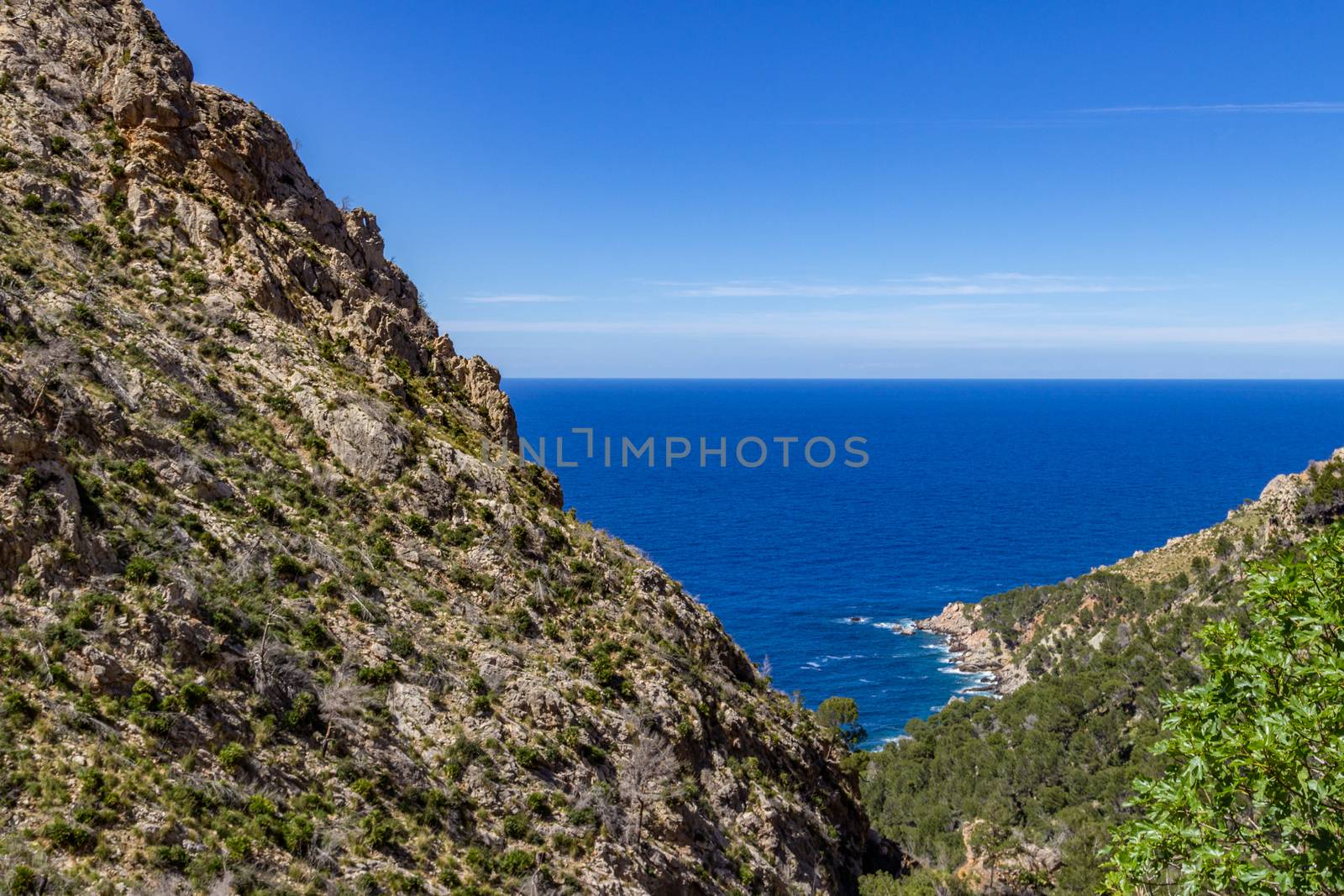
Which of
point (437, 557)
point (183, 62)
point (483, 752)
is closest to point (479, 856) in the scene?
point (483, 752)

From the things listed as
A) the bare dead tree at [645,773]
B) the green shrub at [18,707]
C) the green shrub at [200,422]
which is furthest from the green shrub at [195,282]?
the bare dead tree at [645,773]

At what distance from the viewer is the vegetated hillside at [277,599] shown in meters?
17.5

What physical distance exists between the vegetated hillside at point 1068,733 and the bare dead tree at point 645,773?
44.5 feet

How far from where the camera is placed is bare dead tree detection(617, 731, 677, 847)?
79.1ft

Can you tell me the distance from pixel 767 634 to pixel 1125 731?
41.6 meters

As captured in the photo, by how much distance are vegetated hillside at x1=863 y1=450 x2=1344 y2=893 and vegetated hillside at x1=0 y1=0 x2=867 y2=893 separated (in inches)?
546

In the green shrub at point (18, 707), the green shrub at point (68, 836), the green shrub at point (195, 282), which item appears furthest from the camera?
the green shrub at point (195, 282)

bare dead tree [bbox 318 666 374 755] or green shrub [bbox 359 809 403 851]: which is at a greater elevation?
bare dead tree [bbox 318 666 374 755]

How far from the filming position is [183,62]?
37.4 m

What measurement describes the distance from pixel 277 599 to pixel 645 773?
11.8 meters

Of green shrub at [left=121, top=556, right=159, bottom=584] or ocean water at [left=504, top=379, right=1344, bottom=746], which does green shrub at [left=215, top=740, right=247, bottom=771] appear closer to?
green shrub at [left=121, top=556, right=159, bottom=584]

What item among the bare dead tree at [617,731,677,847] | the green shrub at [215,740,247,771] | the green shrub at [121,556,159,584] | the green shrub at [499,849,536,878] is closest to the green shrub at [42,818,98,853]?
the green shrub at [215,740,247,771]

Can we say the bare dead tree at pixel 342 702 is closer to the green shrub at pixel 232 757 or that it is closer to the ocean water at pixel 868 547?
the green shrub at pixel 232 757

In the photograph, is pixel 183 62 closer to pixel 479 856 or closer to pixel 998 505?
pixel 479 856
